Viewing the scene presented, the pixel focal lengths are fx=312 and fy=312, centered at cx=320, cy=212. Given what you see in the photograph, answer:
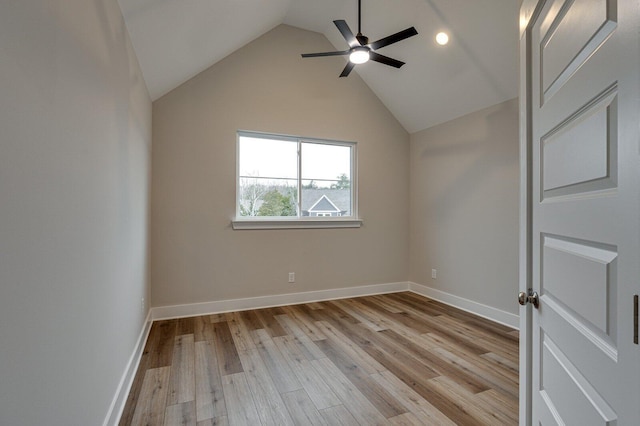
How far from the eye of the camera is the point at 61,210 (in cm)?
104

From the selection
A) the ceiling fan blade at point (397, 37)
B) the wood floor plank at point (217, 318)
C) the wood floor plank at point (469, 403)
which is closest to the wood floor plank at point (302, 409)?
the wood floor plank at point (469, 403)

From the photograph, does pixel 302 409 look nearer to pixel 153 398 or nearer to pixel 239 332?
pixel 153 398

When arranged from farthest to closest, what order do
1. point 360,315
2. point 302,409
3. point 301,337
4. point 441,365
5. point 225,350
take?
1. point 360,315
2. point 301,337
3. point 225,350
4. point 441,365
5. point 302,409

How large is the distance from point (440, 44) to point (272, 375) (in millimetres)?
3417

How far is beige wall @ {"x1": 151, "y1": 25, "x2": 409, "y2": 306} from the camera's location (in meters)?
3.40

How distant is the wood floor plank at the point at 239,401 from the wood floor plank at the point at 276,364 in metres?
0.21

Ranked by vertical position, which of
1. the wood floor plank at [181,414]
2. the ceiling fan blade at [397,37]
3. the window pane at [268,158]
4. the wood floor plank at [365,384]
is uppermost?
the ceiling fan blade at [397,37]

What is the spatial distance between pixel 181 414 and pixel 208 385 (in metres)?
0.30

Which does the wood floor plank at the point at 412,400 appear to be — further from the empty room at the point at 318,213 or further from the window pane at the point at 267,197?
→ the window pane at the point at 267,197

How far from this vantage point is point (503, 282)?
3.27 meters

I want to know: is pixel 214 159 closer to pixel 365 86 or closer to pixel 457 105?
pixel 365 86

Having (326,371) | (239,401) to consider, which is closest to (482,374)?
(326,371)

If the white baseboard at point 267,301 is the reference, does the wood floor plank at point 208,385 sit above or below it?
below

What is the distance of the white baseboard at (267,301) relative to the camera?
3.38 metres
